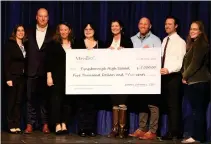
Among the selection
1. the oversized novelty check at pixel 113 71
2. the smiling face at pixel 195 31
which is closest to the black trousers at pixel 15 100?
the oversized novelty check at pixel 113 71

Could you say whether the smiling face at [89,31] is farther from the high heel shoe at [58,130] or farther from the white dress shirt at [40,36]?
the high heel shoe at [58,130]

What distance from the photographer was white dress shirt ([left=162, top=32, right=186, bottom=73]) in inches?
195

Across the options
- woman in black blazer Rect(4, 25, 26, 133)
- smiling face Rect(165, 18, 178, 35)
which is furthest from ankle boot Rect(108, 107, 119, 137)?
woman in black blazer Rect(4, 25, 26, 133)

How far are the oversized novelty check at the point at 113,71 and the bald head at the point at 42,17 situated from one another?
57 cm

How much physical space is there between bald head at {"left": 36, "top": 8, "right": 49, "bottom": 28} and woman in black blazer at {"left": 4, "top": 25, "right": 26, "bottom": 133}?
0.24 metres

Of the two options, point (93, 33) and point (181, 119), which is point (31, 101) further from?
point (181, 119)

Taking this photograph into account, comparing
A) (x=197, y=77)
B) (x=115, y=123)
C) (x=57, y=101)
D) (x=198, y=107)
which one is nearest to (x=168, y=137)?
(x=198, y=107)

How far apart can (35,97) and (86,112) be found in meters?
0.76

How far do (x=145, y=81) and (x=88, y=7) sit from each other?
1364mm

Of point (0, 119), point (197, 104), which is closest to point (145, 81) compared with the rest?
point (197, 104)

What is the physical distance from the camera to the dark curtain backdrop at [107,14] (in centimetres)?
543

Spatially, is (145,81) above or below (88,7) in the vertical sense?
below

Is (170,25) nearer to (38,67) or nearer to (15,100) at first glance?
(38,67)

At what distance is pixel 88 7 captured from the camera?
18.9ft
